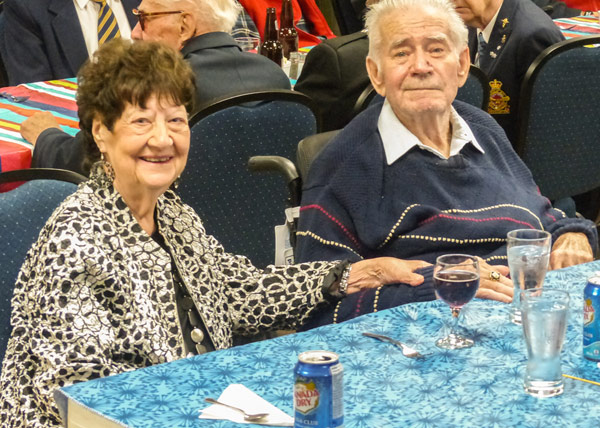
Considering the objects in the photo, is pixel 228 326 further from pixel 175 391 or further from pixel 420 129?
pixel 420 129

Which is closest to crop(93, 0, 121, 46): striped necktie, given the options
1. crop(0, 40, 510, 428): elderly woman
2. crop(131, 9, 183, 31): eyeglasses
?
crop(131, 9, 183, 31): eyeglasses

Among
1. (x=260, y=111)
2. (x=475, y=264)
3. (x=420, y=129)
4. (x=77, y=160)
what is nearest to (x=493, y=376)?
(x=475, y=264)

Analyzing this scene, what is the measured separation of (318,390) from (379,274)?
1.05 metres

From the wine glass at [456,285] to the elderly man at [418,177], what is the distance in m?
0.45

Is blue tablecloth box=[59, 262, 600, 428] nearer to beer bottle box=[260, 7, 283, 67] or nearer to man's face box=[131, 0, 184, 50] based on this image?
man's face box=[131, 0, 184, 50]

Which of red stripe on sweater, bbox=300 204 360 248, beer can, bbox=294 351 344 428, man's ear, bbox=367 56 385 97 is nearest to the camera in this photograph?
beer can, bbox=294 351 344 428

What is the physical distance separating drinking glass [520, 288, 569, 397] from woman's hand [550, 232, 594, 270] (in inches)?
40.3

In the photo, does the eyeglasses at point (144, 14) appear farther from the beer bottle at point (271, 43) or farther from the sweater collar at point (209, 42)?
the beer bottle at point (271, 43)

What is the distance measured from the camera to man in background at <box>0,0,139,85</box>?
511 centimetres

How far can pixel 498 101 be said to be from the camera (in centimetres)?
401

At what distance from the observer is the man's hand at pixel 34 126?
130 inches

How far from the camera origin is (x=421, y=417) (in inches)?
65.9

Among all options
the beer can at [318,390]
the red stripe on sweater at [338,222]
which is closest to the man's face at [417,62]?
the red stripe on sweater at [338,222]

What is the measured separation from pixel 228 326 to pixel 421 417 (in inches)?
32.0
